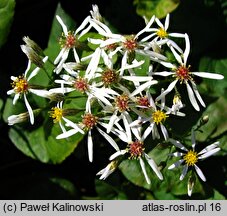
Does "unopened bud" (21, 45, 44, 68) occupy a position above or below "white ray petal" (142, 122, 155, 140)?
above

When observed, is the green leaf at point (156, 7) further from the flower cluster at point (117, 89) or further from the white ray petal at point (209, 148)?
the white ray petal at point (209, 148)

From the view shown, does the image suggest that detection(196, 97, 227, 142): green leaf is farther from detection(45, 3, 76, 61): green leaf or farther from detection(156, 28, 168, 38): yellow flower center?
detection(45, 3, 76, 61): green leaf

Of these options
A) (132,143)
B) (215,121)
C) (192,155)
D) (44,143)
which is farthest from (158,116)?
(44,143)

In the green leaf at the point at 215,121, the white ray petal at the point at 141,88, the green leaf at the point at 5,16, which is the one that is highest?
the green leaf at the point at 5,16

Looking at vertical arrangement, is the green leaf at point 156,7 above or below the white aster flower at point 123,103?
above

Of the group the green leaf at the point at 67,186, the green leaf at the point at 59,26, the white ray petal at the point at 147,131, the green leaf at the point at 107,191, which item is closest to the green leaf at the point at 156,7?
the green leaf at the point at 59,26

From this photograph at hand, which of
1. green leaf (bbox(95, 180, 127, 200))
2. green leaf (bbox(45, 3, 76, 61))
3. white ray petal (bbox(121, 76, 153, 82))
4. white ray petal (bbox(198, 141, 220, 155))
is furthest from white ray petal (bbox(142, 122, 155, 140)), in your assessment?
green leaf (bbox(45, 3, 76, 61))

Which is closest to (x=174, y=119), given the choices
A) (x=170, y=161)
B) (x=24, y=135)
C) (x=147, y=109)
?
(x=170, y=161)
